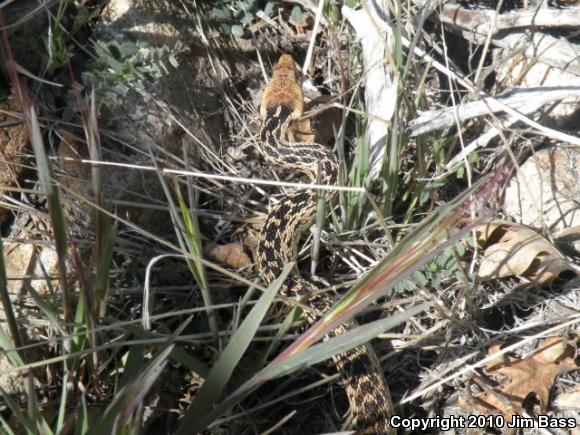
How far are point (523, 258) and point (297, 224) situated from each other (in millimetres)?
1033

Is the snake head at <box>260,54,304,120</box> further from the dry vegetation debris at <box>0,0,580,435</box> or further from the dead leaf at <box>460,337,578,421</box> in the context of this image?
the dead leaf at <box>460,337,578,421</box>

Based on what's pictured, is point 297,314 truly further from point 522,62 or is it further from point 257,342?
point 522,62

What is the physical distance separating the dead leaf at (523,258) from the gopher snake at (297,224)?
0.69 meters

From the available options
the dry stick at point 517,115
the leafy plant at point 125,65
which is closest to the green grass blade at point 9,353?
the leafy plant at point 125,65

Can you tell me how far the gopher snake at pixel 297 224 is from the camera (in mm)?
2660

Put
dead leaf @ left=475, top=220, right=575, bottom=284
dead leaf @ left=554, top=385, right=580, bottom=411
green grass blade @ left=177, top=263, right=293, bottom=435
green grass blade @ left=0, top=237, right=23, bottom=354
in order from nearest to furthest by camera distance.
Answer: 1. green grass blade @ left=177, top=263, right=293, bottom=435
2. green grass blade @ left=0, top=237, right=23, bottom=354
3. dead leaf @ left=554, top=385, right=580, bottom=411
4. dead leaf @ left=475, top=220, right=575, bottom=284

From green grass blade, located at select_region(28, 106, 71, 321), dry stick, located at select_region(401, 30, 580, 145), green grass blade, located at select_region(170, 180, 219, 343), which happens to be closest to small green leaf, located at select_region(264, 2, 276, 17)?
dry stick, located at select_region(401, 30, 580, 145)

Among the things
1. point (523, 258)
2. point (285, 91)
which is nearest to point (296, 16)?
point (285, 91)

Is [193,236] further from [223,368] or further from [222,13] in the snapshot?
[222,13]

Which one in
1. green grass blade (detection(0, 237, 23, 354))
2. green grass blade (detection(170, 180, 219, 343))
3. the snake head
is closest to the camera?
green grass blade (detection(0, 237, 23, 354))

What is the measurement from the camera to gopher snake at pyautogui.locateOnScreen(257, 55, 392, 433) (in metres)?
2.66

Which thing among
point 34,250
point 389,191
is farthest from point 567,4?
point 34,250

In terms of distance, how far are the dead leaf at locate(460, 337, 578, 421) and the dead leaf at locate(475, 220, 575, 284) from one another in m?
0.30

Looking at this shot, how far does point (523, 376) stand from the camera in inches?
105
